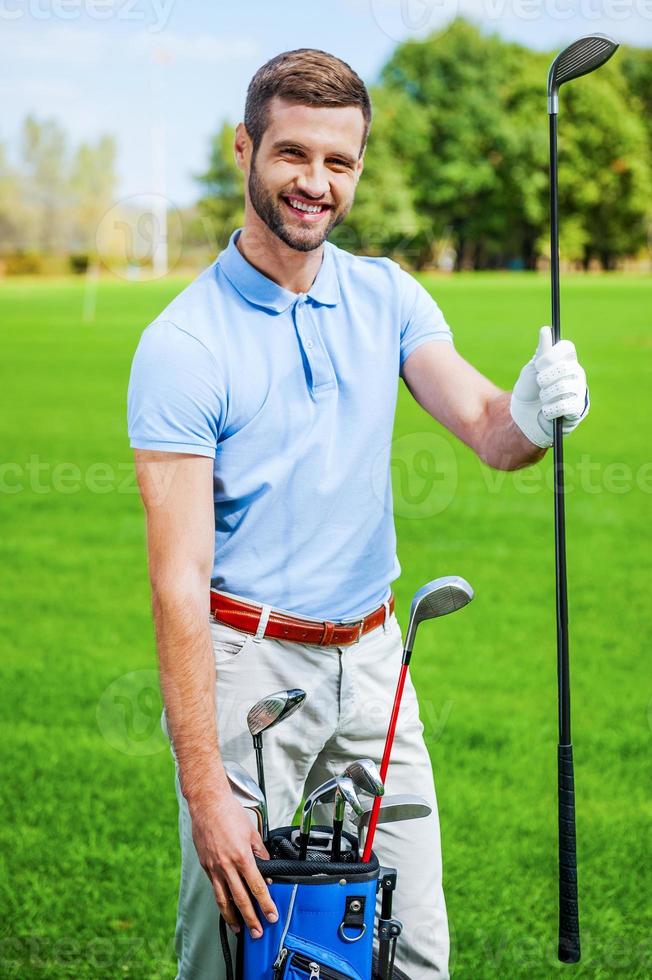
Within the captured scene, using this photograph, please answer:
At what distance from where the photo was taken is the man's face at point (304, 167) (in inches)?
106

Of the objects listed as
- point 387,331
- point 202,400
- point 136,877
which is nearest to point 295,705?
point 202,400

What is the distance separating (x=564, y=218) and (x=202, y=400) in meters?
70.2

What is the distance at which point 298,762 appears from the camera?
2912 mm

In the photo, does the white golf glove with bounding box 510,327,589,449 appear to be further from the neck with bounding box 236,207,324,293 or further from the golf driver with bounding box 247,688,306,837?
the golf driver with bounding box 247,688,306,837

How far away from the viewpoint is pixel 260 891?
94.3 inches

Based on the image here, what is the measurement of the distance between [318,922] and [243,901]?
0.15 metres

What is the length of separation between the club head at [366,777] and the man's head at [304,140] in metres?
1.13

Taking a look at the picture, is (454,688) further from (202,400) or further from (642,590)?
(202,400)

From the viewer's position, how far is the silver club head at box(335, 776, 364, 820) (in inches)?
90.4

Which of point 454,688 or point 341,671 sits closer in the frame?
point 341,671

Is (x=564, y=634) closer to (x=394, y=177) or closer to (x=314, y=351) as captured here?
(x=314, y=351)

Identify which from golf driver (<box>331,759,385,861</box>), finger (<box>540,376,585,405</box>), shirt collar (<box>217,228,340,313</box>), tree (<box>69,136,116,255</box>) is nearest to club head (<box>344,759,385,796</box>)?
golf driver (<box>331,759,385,861</box>)

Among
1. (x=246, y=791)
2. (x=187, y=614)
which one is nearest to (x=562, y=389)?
→ (x=187, y=614)

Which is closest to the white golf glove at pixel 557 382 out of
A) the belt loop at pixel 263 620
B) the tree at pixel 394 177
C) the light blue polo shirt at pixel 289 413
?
the light blue polo shirt at pixel 289 413
